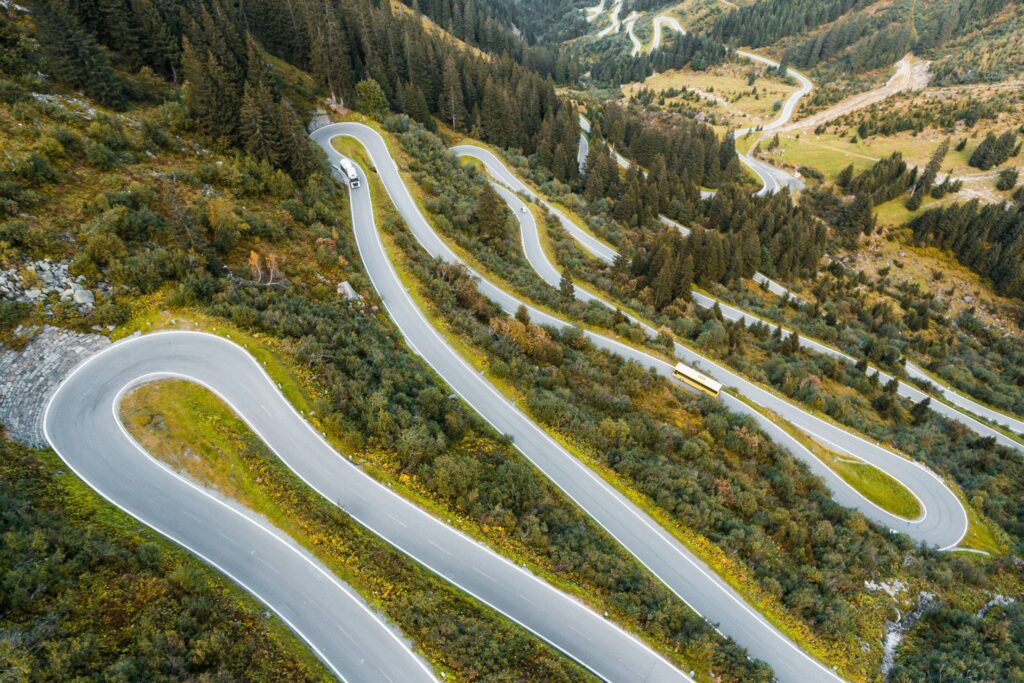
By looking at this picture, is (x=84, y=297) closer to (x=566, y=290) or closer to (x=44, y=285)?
(x=44, y=285)

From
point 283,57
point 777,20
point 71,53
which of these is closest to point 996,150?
point 777,20

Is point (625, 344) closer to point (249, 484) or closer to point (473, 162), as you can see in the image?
point (249, 484)

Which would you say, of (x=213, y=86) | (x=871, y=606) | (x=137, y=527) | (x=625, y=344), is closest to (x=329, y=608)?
(x=137, y=527)

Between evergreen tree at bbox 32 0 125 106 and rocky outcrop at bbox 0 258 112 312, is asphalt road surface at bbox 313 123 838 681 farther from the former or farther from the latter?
evergreen tree at bbox 32 0 125 106

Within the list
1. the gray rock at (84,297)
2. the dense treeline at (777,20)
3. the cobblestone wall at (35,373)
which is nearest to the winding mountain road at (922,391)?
the gray rock at (84,297)

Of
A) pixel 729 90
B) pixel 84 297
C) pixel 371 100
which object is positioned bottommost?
pixel 84 297

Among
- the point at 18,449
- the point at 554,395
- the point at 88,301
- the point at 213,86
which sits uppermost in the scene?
the point at 213,86

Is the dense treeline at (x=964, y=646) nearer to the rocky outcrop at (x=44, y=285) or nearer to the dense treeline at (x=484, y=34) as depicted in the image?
the rocky outcrop at (x=44, y=285)
